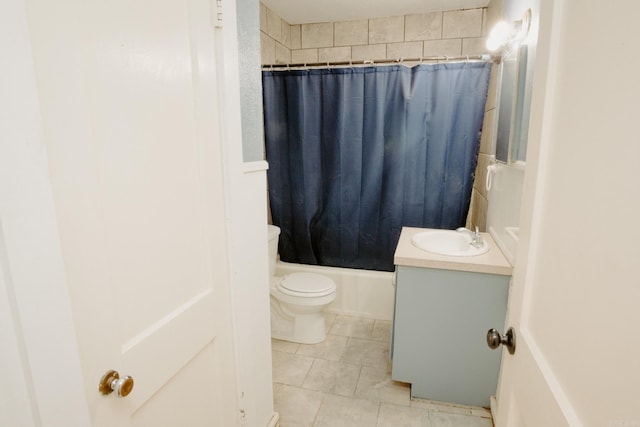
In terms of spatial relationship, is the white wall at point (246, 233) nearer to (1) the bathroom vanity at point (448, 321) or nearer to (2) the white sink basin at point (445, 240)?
(1) the bathroom vanity at point (448, 321)

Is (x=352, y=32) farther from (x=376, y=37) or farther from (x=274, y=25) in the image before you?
(x=274, y=25)

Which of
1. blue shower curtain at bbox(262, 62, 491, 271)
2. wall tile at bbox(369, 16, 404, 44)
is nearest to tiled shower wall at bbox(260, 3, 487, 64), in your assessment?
wall tile at bbox(369, 16, 404, 44)

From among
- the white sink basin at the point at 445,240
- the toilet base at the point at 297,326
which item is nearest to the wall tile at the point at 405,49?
the white sink basin at the point at 445,240

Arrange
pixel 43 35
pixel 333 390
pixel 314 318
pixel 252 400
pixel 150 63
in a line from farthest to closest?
pixel 314 318 → pixel 333 390 → pixel 252 400 → pixel 150 63 → pixel 43 35

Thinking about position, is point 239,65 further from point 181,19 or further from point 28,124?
point 28,124

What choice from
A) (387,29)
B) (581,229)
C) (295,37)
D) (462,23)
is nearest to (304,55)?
(295,37)

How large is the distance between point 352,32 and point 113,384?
9.56 feet

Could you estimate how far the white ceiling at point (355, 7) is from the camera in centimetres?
249

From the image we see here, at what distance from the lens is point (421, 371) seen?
1.87 m

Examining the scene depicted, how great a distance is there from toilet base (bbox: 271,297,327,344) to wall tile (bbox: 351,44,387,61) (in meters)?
2.07

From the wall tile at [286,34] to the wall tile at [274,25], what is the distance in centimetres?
5

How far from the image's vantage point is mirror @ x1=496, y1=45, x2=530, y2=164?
1.53 meters

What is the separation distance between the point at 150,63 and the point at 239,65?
1.42 ft

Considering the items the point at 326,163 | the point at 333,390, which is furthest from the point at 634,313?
the point at 326,163
